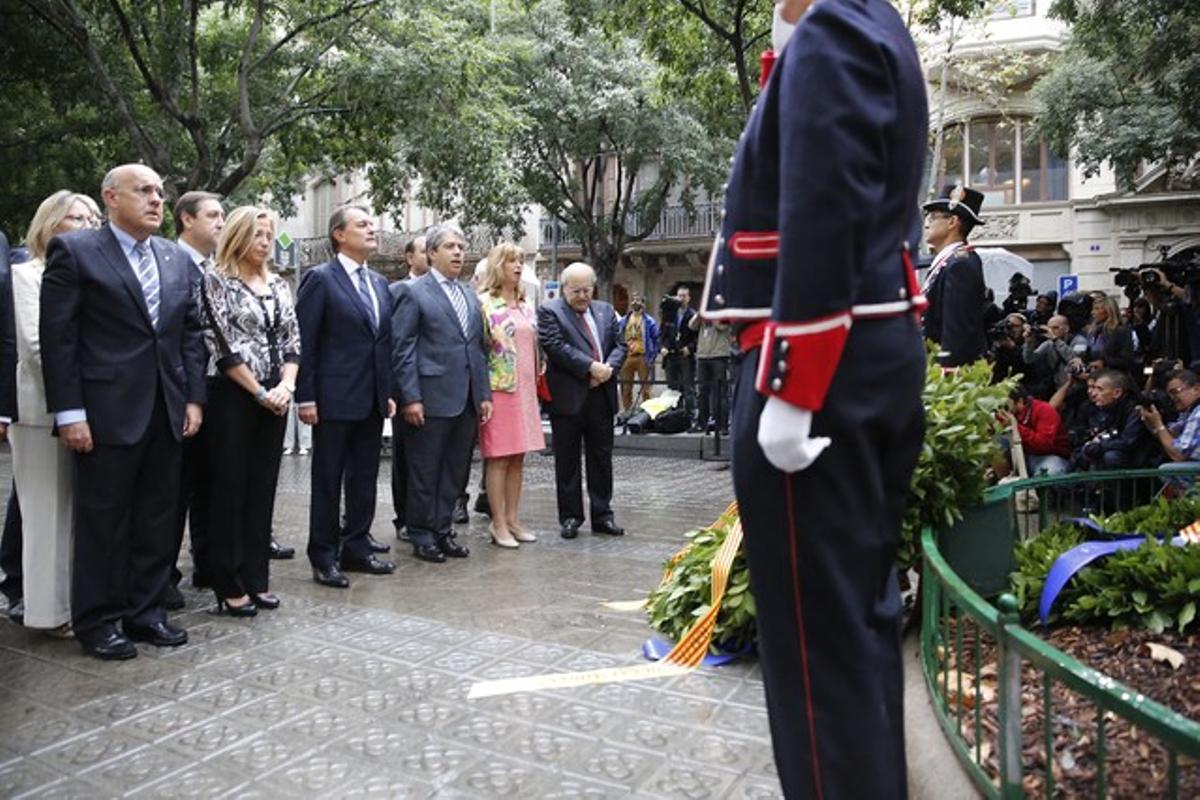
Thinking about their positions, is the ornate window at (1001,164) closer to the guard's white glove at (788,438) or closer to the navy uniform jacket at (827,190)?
the navy uniform jacket at (827,190)

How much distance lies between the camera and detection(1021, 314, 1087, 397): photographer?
10.6 m

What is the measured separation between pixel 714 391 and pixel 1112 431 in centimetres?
558

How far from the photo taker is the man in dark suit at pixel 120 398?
4383 mm

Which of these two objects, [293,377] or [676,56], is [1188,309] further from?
[293,377]

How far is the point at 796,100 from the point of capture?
1.96 meters

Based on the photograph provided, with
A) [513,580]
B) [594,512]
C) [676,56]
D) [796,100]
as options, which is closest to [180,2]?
[676,56]

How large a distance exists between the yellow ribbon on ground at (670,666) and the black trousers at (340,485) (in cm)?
216

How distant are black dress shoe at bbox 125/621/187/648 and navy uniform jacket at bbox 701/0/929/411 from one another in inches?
138

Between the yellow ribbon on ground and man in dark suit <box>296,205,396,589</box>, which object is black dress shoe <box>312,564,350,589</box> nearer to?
man in dark suit <box>296,205,396,589</box>

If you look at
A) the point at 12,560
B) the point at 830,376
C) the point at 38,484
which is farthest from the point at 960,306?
the point at 12,560

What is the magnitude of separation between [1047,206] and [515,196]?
1594 cm

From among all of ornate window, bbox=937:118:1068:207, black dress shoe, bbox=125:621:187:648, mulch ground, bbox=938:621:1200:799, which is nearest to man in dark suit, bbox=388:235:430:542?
black dress shoe, bbox=125:621:187:648

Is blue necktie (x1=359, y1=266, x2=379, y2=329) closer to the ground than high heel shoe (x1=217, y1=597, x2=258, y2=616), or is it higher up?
higher up

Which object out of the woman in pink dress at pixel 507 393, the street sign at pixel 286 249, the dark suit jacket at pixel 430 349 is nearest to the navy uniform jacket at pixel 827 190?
the dark suit jacket at pixel 430 349
